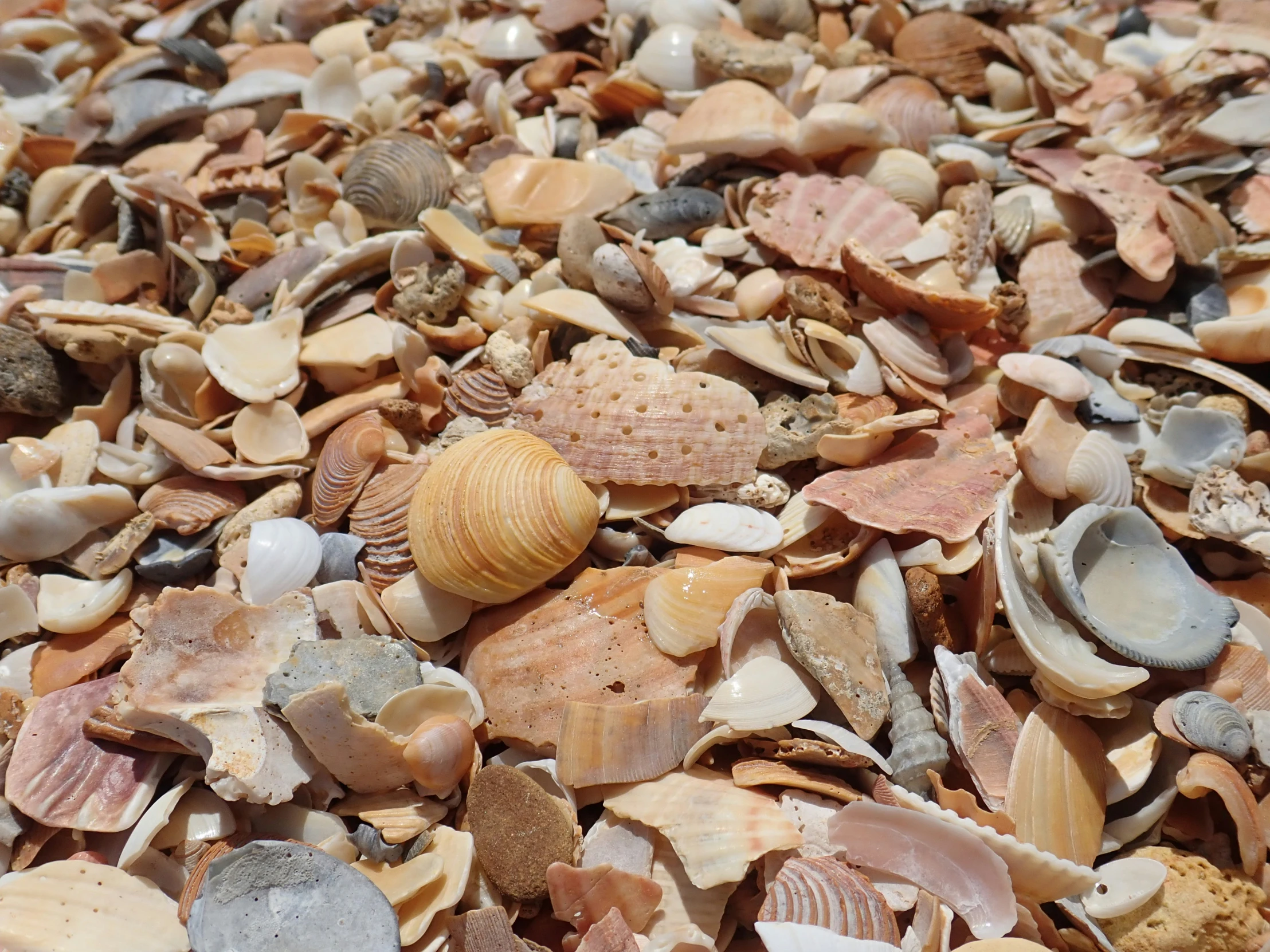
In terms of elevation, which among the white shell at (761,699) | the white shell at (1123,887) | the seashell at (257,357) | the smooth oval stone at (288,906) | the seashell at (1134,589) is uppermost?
the seashell at (257,357)

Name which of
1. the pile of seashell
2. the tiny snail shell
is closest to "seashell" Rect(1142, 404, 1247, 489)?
the pile of seashell

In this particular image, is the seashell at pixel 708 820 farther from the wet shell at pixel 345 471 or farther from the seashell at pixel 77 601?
the seashell at pixel 77 601

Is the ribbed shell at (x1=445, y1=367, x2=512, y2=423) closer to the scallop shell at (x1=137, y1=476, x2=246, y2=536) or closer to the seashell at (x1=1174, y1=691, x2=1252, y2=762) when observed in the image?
the scallop shell at (x1=137, y1=476, x2=246, y2=536)

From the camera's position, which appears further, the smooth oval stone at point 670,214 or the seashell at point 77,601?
the smooth oval stone at point 670,214

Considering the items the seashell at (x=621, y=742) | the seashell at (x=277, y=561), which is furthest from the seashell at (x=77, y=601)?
the seashell at (x=621, y=742)

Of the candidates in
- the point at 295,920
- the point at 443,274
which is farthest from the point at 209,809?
the point at 443,274

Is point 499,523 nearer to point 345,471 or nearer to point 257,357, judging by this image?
point 345,471
